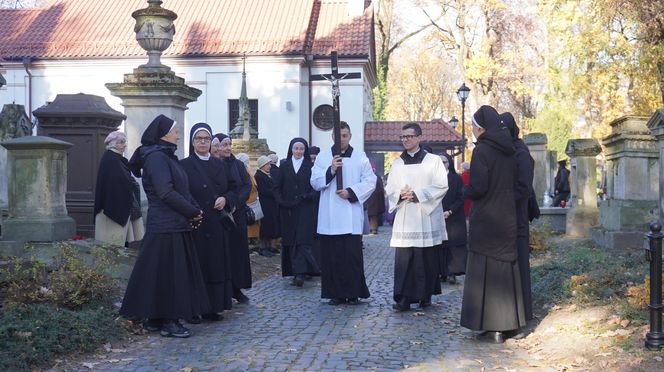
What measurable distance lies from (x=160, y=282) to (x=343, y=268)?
2685mm

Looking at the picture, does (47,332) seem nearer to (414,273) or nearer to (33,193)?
(33,193)

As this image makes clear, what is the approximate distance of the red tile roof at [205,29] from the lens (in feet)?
114

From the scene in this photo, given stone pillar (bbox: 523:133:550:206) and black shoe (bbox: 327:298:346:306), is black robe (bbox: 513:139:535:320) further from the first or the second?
stone pillar (bbox: 523:133:550:206)

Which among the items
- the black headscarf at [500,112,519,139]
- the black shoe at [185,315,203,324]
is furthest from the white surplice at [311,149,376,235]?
the black headscarf at [500,112,519,139]

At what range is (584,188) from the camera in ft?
54.4

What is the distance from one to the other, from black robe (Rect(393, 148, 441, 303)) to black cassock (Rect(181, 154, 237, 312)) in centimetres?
185

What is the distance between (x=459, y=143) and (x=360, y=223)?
27872 mm

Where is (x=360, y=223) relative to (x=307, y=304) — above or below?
above

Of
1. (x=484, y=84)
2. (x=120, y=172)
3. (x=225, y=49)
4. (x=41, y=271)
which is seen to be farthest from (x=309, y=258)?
(x=484, y=84)

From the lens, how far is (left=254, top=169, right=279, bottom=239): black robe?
14195mm

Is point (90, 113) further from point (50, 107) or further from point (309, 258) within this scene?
point (309, 258)

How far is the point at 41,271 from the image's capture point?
8.09 m

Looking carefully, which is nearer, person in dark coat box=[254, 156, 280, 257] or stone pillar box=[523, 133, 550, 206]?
person in dark coat box=[254, 156, 280, 257]

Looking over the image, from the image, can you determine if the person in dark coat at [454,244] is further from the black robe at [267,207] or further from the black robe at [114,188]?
the black robe at [114,188]
